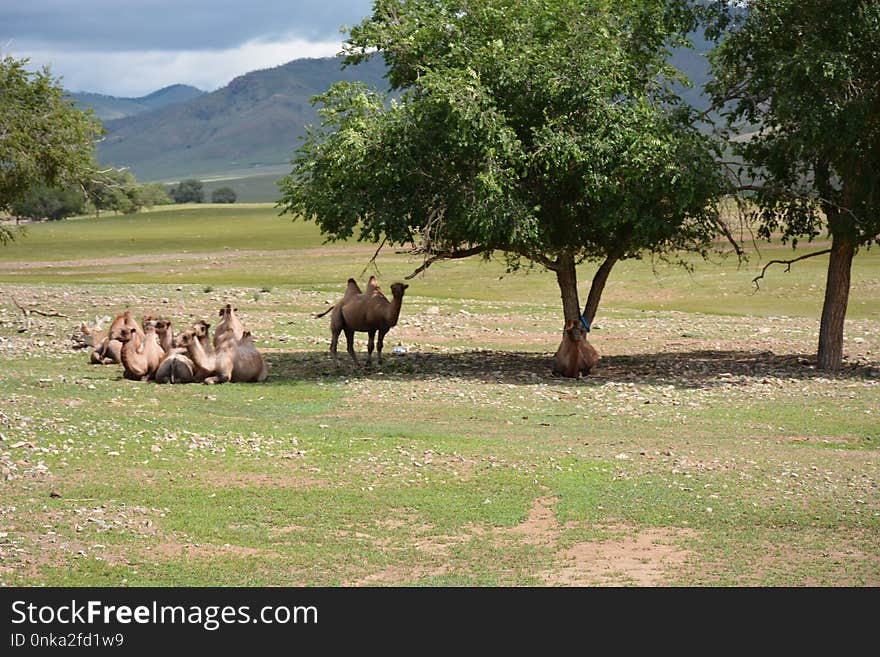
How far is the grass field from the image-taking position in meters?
11.5

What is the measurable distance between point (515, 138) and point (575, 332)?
4319 millimetres

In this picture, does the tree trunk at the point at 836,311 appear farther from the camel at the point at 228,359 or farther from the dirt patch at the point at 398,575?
the dirt patch at the point at 398,575

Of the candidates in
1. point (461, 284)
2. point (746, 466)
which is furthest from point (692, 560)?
point (461, 284)

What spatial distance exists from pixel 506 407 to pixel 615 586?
10.8 m

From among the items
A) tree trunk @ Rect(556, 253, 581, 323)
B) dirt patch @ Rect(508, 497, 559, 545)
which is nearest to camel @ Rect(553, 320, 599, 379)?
tree trunk @ Rect(556, 253, 581, 323)

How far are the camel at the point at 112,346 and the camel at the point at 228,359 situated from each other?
2432mm

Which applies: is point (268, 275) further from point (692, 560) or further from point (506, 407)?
point (692, 560)

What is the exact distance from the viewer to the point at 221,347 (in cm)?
2388

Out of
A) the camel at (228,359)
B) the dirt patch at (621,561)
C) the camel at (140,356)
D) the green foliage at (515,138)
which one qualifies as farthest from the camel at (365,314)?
the dirt patch at (621,561)

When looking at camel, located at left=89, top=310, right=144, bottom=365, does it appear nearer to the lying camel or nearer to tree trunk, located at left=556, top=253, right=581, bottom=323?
the lying camel

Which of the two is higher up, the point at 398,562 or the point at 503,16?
the point at 503,16

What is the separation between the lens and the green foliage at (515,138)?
24141 millimetres

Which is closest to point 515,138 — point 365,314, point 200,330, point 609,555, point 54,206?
point 365,314

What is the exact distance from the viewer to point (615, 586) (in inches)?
420
